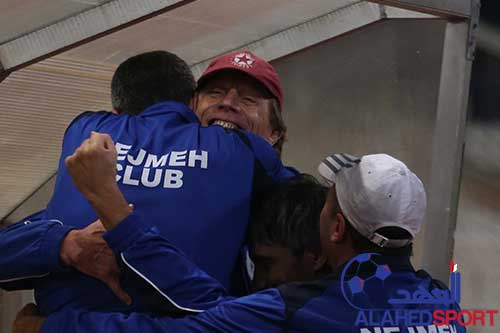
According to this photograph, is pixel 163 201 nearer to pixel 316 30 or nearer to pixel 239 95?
pixel 239 95

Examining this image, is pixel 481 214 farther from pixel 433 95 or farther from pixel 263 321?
pixel 263 321

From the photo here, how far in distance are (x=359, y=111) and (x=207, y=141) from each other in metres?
2.67

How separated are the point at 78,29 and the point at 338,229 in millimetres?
2557

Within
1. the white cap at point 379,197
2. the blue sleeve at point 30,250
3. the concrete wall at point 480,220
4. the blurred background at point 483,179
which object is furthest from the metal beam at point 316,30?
the blue sleeve at point 30,250

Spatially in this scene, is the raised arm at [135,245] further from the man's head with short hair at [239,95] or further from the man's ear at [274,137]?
the man's ear at [274,137]

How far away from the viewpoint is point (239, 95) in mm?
2639

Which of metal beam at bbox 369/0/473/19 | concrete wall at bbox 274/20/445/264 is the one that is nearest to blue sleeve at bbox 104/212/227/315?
metal beam at bbox 369/0/473/19

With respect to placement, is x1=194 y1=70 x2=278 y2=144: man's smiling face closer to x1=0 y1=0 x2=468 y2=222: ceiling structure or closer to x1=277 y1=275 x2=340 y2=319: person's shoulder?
x1=277 y1=275 x2=340 y2=319: person's shoulder

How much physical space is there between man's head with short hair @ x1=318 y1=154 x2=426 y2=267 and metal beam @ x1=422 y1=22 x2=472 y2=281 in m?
1.02

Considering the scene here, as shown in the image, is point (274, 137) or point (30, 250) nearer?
point (30, 250)

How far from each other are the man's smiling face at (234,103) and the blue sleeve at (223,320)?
63 centimetres

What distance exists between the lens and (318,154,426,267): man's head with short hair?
2.16m

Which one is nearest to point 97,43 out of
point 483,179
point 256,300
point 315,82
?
point 315,82

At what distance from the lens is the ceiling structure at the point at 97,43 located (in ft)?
14.5
